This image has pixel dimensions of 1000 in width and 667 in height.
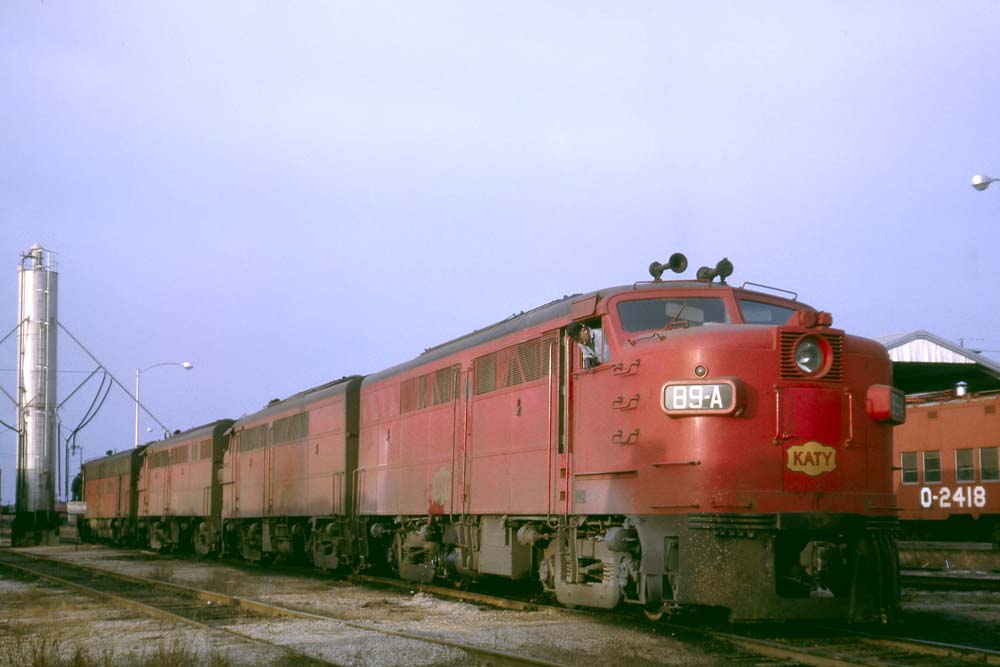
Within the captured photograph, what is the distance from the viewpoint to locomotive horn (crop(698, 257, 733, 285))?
1375 cm

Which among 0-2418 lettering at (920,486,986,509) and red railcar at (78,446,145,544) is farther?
red railcar at (78,446,145,544)

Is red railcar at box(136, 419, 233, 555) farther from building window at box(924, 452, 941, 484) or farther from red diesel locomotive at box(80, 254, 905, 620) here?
building window at box(924, 452, 941, 484)

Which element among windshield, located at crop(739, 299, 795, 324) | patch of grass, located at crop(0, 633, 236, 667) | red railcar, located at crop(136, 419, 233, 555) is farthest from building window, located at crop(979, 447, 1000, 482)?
patch of grass, located at crop(0, 633, 236, 667)

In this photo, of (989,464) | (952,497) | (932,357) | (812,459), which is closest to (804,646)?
(812,459)

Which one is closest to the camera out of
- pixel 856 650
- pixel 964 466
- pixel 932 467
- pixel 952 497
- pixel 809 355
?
pixel 856 650

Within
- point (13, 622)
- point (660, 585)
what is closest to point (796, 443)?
point (660, 585)

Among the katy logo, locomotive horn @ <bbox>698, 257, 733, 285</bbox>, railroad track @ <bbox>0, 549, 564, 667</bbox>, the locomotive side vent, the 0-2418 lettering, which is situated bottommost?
railroad track @ <bbox>0, 549, 564, 667</bbox>

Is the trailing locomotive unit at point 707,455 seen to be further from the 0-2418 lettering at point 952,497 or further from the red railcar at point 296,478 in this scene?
the 0-2418 lettering at point 952,497

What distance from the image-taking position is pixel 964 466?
2798 centimetres

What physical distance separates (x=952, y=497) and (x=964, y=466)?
88cm

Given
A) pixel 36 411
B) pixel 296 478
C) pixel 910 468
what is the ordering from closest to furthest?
pixel 296 478 < pixel 910 468 < pixel 36 411

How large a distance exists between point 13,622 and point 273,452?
1320 cm

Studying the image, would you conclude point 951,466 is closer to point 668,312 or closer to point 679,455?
point 668,312

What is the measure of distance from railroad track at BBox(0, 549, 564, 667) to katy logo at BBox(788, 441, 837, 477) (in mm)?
3343
